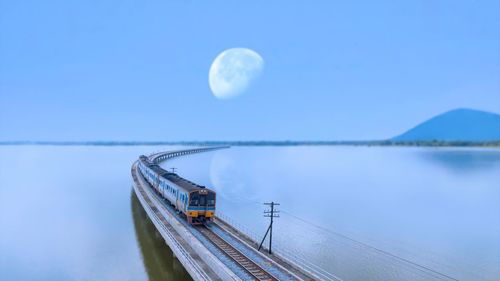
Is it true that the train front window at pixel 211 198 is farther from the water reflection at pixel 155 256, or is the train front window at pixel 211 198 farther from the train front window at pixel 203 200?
the water reflection at pixel 155 256

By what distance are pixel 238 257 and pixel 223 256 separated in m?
0.97

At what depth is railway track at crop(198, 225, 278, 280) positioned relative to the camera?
69.1 feet

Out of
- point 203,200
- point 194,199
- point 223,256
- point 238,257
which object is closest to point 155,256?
point 194,199

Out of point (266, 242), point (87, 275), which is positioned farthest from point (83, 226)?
point (266, 242)

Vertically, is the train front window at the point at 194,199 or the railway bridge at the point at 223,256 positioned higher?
the train front window at the point at 194,199

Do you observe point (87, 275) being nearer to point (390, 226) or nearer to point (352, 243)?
point (352, 243)

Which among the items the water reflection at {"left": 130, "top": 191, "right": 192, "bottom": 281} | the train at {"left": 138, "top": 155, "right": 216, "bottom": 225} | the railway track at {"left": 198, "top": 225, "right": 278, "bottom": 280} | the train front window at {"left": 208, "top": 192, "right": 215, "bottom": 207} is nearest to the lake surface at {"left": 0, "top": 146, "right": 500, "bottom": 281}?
the water reflection at {"left": 130, "top": 191, "right": 192, "bottom": 281}

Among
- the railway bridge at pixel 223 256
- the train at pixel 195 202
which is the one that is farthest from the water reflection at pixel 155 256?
the train at pixel 195 202

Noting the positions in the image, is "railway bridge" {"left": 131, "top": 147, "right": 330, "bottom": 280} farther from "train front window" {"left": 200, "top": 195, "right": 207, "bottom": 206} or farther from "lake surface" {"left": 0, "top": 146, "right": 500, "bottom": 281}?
"lake surface" {"left": 0, "top": 146, "right": 500, "bottom": 281}

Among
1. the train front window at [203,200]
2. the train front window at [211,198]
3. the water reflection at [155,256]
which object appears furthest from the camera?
the train front window at [211,198]

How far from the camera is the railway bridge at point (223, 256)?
68.8 feet

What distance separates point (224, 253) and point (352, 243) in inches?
597

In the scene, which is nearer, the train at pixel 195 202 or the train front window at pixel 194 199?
the train front window at pixel 194 199

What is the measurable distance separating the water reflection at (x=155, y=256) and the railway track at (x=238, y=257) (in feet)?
9.94
